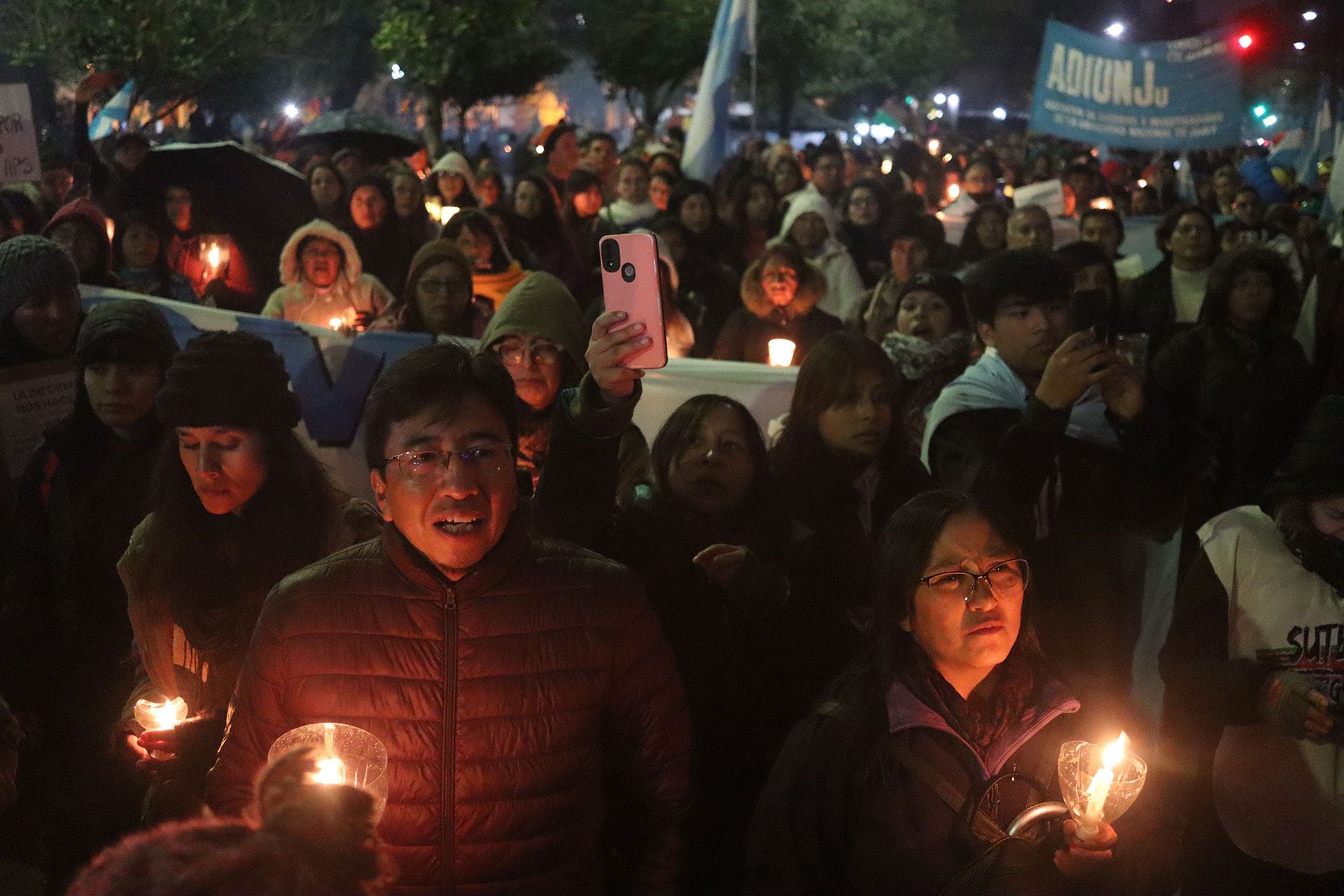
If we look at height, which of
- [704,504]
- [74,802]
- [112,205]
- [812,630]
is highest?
[112,205]

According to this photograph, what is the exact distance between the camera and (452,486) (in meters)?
2.47

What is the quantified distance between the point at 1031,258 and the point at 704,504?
147 cm

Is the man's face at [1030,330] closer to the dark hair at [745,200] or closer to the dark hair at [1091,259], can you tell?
the dark hair at [1091,259]

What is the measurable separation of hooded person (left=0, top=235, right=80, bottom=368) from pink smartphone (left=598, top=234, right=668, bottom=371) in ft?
9.47

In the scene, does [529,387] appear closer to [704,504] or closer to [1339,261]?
[704,504]

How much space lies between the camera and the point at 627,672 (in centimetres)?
260

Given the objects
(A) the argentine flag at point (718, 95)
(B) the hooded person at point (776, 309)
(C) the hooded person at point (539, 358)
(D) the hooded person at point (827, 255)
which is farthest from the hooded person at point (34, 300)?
(A) the argentine flag at point (718, 95)

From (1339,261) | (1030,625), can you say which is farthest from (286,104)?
(1030,625)

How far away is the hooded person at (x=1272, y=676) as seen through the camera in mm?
3420

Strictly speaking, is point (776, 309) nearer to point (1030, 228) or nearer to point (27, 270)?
point (1030, 228)

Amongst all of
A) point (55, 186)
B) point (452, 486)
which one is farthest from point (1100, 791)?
point (55, 186)

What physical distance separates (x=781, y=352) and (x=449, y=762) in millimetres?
4276

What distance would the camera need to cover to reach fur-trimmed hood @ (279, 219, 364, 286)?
7.23m

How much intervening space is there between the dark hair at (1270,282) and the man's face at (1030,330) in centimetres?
219
